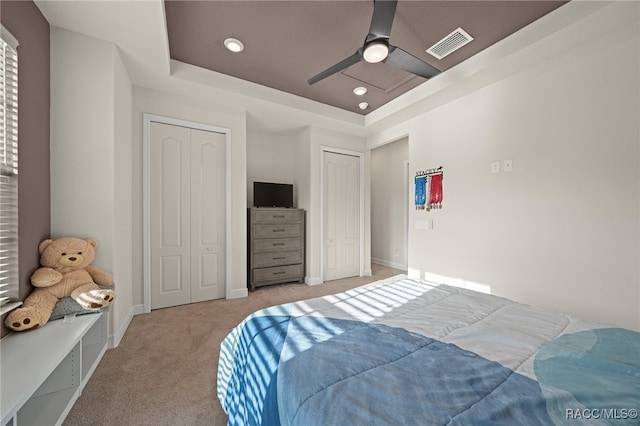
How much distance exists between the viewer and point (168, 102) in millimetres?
2898

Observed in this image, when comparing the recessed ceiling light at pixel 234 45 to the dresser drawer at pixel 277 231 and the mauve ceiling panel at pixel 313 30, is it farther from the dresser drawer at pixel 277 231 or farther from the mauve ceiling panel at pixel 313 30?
the dresser drawer at pixel 277 231

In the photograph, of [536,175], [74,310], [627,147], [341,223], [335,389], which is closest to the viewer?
[335,389]

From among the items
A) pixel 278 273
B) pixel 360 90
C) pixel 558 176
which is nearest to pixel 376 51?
pixel 360 90

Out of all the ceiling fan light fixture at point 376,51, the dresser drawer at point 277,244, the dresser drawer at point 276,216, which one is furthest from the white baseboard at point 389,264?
the ceiling fan light fixture at point 376,51

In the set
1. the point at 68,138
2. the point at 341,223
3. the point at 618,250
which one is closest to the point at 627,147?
the point at 618,250

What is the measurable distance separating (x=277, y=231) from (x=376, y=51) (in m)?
2.72

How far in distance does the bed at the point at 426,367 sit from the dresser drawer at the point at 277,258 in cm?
227

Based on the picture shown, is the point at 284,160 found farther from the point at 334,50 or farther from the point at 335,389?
the point at 335,389

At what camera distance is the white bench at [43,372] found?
3.26 ft

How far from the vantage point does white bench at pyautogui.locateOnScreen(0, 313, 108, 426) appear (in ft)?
3.26

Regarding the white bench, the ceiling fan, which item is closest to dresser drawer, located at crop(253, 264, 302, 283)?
the white bench

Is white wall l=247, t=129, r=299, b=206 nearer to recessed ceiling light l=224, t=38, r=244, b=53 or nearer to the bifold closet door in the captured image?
the bifold closet door

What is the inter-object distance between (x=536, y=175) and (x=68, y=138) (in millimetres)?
4090

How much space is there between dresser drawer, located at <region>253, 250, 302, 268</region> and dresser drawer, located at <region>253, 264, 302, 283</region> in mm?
79
